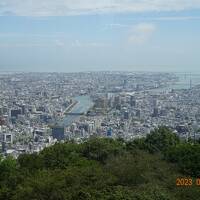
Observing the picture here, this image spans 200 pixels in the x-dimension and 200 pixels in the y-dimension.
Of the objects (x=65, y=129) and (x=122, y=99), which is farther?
(x=122, y=99)

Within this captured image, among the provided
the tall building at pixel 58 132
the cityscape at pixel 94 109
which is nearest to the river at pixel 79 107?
the cityscape at pixel 94 109

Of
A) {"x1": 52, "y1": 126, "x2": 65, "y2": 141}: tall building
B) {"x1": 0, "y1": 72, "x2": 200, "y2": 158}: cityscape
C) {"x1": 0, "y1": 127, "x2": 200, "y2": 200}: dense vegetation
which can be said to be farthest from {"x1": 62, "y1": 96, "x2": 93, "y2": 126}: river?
{"x1": 0, "y1": 127, "x2": 200, "y2": 200}: dense vegetation

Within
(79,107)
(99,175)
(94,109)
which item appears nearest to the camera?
(99,175)

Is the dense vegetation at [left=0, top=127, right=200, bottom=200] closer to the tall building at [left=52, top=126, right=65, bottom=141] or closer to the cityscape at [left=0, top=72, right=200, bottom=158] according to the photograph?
the cityscape at [left=0, top=72, right=200, bottom=158]

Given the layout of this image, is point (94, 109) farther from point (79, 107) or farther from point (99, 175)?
point (99, 175)

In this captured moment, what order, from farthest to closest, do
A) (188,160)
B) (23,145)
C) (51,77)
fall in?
(51,77), (23,145), (188,160)

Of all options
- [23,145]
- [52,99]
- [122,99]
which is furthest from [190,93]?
[23,145]

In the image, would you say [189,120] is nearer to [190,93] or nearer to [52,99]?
[190,93]

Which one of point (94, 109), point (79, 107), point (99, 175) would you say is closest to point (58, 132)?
point (94, 109)
